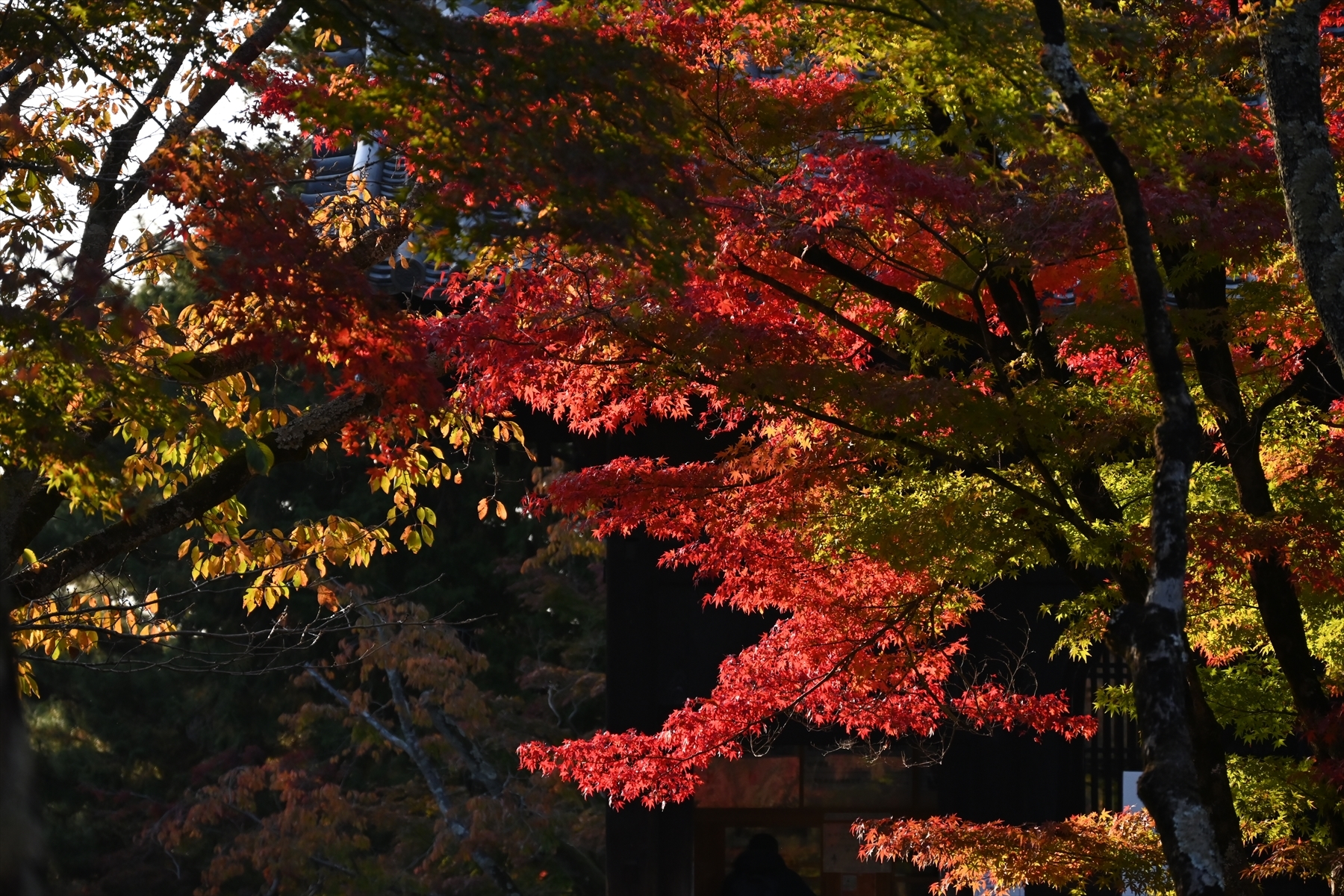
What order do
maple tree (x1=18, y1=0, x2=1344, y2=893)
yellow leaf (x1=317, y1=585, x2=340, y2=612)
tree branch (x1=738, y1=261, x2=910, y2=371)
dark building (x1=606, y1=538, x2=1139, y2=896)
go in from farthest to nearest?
dark building (x1=606, y1=538, x2=1139, y2=896) → yellow leaf (x1=317, y1=585, x2=340, y2=612) → tree branch (x1=738, y1=261, x2=910, y2=371) → maple tree (x1=18, y1=0, x2=1344, y2=893)

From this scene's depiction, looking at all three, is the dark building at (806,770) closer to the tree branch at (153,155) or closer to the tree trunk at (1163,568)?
the tree trunk at (1163,568)

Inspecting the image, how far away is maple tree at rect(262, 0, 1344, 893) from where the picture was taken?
17.4ft

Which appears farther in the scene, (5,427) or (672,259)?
(5,427)

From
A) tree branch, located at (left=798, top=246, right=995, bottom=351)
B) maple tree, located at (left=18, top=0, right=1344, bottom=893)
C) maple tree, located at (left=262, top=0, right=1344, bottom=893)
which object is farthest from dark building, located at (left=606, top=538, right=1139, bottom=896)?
tree branch, located at (left=798, top=246, right=995, bottom=351)

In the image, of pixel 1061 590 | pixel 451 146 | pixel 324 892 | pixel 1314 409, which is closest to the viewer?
pixel 451 146

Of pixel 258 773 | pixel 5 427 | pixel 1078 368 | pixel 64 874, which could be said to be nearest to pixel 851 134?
pixel 1078 368

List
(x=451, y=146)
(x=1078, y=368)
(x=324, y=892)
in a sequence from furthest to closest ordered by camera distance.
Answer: (x=324, y=892), (x=1078, y=368), (x=451, y=146)

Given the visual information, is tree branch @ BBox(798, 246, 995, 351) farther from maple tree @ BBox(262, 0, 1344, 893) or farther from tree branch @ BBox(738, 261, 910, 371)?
tree branch @ BBox(738, 261, 910, 371)

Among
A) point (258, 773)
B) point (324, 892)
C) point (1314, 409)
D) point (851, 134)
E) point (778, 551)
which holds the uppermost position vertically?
point (851, 134)

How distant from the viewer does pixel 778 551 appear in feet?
24.5

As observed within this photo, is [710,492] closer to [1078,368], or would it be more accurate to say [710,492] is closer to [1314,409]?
[1078,368]

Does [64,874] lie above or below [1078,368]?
below

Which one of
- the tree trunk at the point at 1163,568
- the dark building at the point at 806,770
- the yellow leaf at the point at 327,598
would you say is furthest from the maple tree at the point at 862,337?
the dark building at the point at 806,770

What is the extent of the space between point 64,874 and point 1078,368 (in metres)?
14.7
